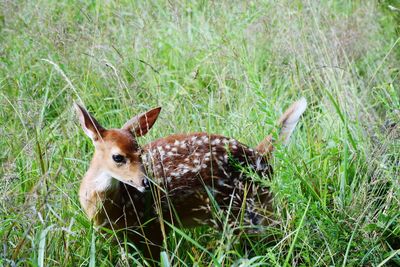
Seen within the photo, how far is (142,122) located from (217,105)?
2.77 feet

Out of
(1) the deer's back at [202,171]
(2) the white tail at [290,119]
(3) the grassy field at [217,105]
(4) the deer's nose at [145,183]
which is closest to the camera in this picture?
(3) the grassy field at [217,105]

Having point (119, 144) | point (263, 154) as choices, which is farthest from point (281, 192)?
point (119, 144)

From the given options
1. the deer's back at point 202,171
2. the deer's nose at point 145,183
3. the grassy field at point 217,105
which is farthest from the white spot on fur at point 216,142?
the deer's nose at point 145,183

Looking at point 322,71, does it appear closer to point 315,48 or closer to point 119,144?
point 315,48

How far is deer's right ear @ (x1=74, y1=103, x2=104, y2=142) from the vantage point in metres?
3.61

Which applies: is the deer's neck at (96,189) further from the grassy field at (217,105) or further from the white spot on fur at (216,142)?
the white spot on fur at (216,142)

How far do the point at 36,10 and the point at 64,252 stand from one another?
223 cm

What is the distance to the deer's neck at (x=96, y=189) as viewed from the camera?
3.70m

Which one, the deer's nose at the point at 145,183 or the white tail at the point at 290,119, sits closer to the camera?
the deer's nose at the point at 145,183

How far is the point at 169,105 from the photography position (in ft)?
14.9

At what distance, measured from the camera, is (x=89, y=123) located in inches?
146

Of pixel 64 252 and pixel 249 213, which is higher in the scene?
pixel 64 252

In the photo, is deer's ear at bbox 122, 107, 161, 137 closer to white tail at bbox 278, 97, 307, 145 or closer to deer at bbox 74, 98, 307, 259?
deer at bbox 74, 98, 307, 259

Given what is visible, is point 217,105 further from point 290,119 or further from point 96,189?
point 96,189
